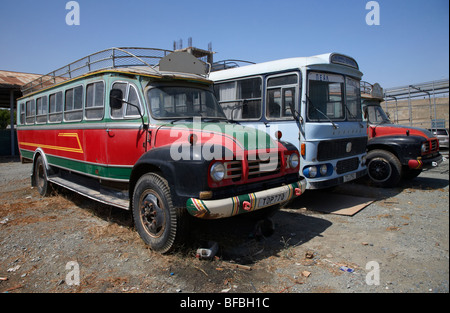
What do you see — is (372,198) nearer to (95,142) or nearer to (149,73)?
(149,73)

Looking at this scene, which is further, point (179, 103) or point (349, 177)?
Result: point (349, 177)

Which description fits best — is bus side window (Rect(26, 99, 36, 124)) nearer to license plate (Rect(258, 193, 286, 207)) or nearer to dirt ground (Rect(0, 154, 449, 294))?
dirt ground (Rect(0, 154, 449, 294))

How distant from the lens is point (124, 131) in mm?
4848

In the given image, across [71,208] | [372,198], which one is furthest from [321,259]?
[71,208]

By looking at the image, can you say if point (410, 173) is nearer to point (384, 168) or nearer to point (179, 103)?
point (384, 168)

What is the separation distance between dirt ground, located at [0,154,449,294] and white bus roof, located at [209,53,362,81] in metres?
2.82

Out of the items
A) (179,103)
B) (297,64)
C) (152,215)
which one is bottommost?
(152,215)

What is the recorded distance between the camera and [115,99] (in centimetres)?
458

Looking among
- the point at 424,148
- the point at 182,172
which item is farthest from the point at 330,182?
the point at 424,148

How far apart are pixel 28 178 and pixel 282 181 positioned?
31.0 ft

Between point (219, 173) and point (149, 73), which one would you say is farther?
point (149, 73)

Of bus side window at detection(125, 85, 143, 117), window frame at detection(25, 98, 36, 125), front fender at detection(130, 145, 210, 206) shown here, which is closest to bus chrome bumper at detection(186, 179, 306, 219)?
front fender at detection(130, 145, 210, 206)

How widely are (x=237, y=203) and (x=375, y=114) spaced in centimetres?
750

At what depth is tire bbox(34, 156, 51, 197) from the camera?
290 inches
